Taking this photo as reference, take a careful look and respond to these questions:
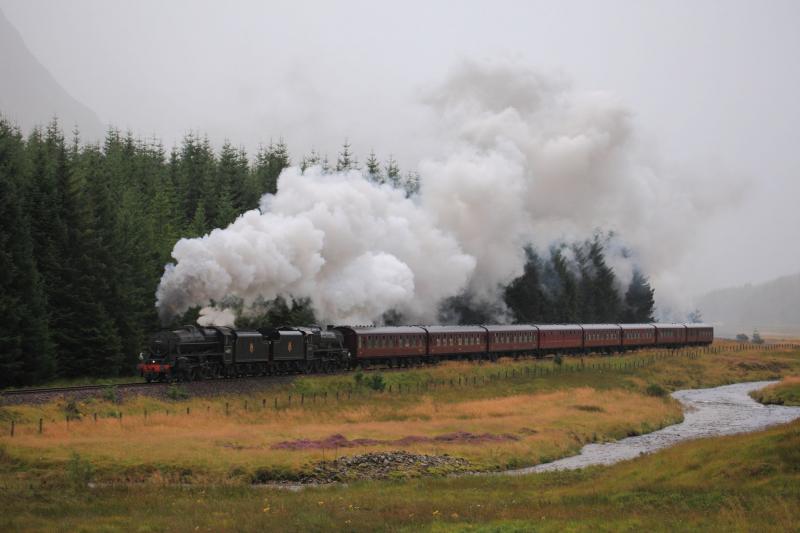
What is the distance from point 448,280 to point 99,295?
101ft

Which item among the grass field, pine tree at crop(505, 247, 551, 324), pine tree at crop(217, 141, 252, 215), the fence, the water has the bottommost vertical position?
the water

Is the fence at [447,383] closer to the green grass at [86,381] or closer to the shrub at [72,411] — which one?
the shrub at [72,411]

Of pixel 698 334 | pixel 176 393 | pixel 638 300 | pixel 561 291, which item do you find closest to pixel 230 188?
pixel 561 291

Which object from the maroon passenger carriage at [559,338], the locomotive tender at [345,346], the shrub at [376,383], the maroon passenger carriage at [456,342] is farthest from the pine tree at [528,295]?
the shrub at [376,383]

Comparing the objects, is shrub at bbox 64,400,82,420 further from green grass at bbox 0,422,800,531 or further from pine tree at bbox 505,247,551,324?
pine tree at bbox 505,247,551,324

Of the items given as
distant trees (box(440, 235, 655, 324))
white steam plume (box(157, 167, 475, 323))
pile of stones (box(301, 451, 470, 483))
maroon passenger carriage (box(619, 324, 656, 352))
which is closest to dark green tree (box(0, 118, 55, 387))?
white steam plume (box(157, 167, 475, 323))

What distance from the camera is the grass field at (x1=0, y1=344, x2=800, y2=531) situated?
73.2ft

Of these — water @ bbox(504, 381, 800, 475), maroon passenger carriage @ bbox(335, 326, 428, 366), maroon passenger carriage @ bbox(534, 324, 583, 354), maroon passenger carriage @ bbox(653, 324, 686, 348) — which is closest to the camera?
water @ bbox(504, 381, 800, 475)

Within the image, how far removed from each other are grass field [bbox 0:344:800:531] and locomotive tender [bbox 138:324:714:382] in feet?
9.76

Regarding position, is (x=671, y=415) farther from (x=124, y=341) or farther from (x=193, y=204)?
(x=193, y=204)

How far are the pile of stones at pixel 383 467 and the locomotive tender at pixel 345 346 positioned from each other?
1546 centimetres

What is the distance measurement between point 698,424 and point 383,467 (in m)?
23.5

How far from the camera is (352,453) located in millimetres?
33156

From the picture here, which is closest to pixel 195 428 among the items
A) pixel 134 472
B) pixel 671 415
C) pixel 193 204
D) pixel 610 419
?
pixel 134 472
